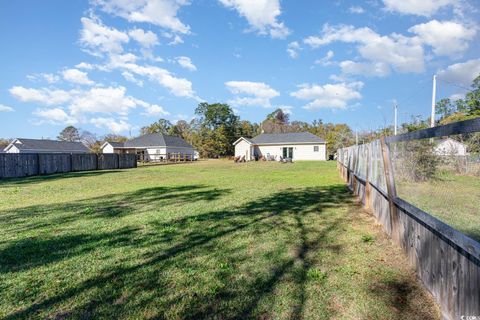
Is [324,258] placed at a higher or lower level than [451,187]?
lower

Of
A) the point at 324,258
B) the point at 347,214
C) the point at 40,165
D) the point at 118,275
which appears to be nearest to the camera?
the point at 118,275

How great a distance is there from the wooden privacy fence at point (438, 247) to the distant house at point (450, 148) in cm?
8

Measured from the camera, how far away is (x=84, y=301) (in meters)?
2.69

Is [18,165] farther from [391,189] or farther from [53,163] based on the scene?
[391,189]

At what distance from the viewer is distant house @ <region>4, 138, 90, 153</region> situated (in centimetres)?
3559

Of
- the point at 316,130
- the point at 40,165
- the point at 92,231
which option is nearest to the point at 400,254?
the point at 92,231

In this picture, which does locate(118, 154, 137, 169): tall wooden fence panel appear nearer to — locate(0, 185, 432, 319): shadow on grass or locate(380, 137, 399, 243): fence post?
locate(0, 185, 432, 319): shadow on grass

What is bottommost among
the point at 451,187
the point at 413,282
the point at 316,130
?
the point at 413,282

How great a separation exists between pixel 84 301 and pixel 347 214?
5.35m

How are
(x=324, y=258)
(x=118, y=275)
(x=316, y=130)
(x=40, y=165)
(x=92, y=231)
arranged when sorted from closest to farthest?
(x=118, y=275)
(x=324, y=258)
(x=92, y=231)
(x=40, y=165)
(x=316, y=130)

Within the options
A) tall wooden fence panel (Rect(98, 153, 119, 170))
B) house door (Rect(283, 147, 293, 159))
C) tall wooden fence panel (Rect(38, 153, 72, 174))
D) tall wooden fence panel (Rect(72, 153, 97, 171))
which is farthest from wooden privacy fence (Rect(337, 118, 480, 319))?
house door (Rect(283, 147, 293, 159))

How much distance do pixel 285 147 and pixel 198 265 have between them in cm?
3768

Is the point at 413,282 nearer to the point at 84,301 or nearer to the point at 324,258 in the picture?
the point at 324,258

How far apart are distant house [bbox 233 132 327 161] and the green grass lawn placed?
118ft
